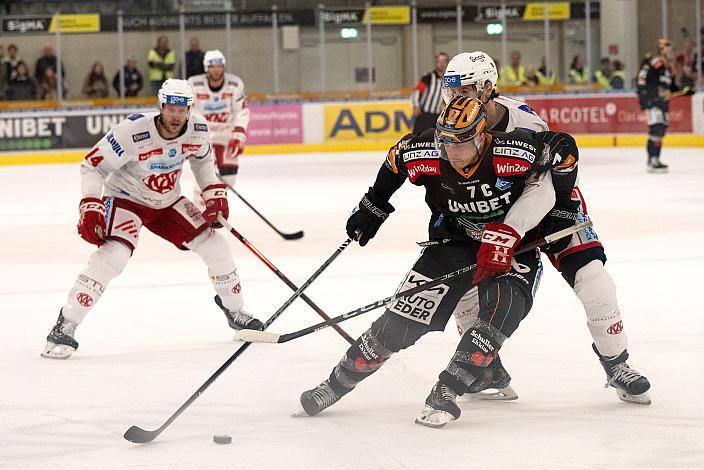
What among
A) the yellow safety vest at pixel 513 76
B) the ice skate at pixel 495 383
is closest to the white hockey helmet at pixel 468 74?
the ice skate at pixel 495 383

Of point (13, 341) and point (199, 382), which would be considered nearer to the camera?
point (199, 382)

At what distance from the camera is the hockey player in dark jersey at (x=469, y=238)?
329 cm

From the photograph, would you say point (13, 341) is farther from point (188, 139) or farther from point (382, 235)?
point (382, 235)

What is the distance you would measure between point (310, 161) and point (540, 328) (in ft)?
31.2

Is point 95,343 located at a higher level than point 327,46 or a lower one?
lower

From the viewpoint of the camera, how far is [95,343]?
4.76 m

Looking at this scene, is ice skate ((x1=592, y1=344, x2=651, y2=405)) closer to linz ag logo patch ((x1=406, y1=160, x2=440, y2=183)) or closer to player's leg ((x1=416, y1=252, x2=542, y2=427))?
player's leg ((x1=416, y1=252, x2=542, y2=427))

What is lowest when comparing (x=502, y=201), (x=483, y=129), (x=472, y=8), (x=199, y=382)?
(x=199, y=382)

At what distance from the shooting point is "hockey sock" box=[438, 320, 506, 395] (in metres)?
3.30

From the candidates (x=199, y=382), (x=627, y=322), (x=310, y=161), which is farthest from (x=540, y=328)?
(x=310, y=161)

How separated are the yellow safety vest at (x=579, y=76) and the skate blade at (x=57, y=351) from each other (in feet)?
40.5

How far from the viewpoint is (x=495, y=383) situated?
12.0ft

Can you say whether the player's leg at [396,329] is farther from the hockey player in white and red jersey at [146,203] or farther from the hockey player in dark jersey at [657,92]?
the hockey player in dark jersey at [657,92]

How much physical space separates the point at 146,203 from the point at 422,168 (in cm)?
168
